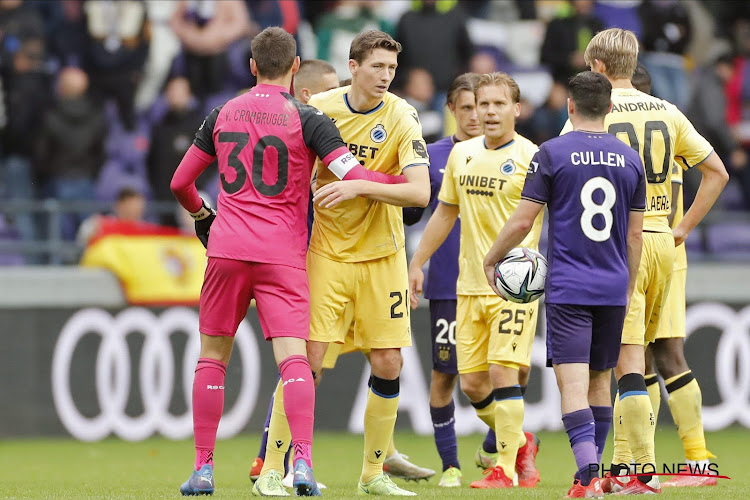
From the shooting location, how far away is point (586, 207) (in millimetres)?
6961

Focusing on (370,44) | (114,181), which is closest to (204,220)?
(370,44)

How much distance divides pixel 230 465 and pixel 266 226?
3806 millimetres

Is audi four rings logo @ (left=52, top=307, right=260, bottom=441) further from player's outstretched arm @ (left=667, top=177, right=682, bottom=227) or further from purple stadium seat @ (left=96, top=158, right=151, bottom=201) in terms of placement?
player's outstretched arm @ (left=667, top=177, right=682, bottom=227)

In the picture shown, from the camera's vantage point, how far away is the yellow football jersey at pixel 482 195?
8820 mm

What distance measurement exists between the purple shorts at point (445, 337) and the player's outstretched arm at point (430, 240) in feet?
2.33

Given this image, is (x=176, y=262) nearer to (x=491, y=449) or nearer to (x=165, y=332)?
(x=165, y=332)

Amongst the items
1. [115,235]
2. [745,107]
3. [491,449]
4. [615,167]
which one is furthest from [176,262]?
[745,107]

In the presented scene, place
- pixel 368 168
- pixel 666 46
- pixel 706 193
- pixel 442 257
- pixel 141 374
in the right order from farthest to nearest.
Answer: pixel 666 46 < pixel 141 374 < pixel 442 257 < pixel 706 193 < pixel 368 168

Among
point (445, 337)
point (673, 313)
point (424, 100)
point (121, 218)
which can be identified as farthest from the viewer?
point (424, 100)

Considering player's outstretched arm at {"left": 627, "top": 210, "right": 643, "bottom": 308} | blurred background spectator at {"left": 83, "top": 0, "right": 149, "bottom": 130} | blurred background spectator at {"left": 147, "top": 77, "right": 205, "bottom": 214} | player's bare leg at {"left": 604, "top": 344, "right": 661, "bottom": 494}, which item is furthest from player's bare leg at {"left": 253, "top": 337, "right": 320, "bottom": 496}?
blurred background spectator at {"left": 83, "top": 0, "right": 149, "bottom": 130}

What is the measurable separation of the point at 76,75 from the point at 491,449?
7314 mm

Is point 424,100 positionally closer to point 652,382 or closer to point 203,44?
point 203,44

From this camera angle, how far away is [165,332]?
1258 cm

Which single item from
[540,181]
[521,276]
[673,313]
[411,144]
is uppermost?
[411,144]
